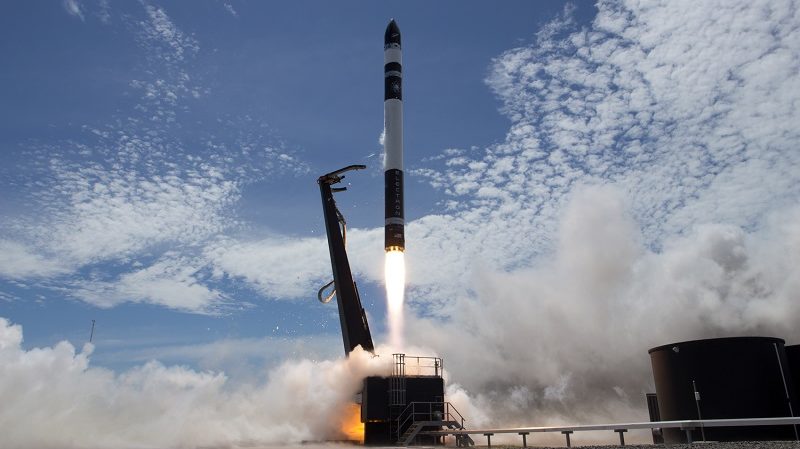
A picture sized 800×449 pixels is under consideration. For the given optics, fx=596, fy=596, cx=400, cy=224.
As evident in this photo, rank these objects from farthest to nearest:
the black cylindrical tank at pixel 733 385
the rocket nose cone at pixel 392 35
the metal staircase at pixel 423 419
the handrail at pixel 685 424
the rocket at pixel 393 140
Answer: the rocket nose cone at pixel 392 35 < the rocket at pixel 393 140 < the metal staircase at pixel 423 419 < the black cylindrical tank at pixel 733 385 < the handrail at pixel 685 424

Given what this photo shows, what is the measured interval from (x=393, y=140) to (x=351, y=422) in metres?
20.9

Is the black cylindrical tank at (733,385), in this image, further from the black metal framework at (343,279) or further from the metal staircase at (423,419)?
the black metal framework at (343,279)

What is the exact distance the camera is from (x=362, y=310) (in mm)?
43312

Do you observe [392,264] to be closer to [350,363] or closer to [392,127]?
[350,363]

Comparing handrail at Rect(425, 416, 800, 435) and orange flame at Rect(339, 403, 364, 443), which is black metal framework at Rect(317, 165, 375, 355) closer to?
orange flame at Rect(339, 403, 364, 443)

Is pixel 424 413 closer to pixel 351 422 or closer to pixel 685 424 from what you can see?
pixel 351 422

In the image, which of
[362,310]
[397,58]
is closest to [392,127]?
[397,58]

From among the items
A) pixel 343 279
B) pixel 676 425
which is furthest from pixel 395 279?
pixel 676 425

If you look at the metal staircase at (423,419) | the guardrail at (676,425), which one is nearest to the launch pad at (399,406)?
the metal staircase at (423,419)

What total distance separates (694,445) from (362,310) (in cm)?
2758

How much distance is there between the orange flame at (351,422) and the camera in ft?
132

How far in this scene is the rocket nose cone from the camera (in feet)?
167

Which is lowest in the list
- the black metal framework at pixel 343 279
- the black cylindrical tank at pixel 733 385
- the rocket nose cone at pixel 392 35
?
the black cylindrical tank at pixel 733 385

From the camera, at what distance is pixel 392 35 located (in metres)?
51.1
